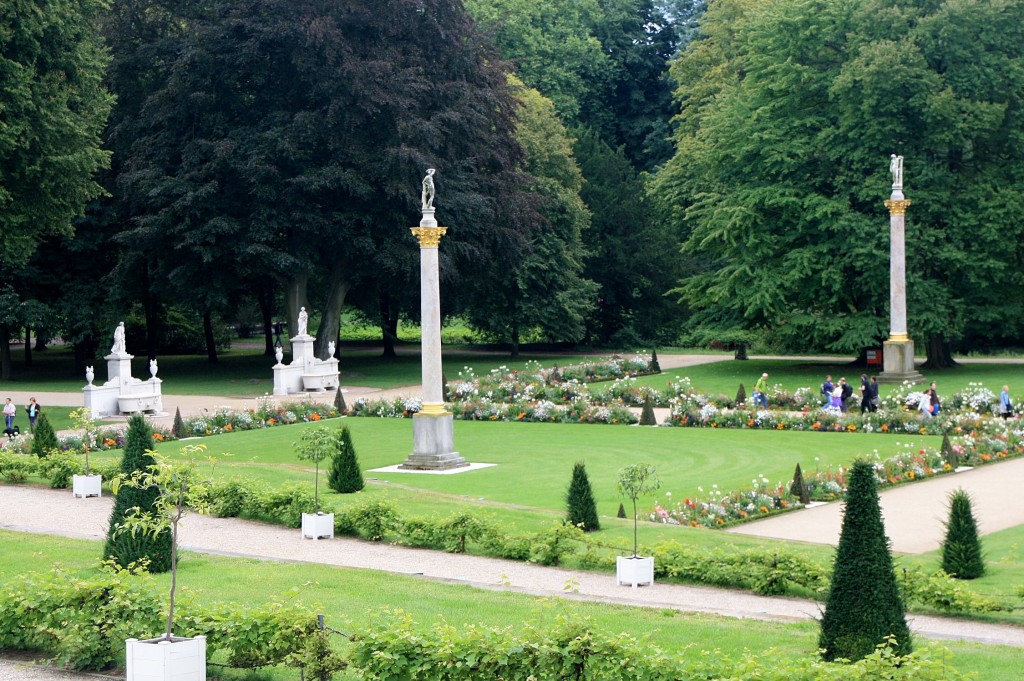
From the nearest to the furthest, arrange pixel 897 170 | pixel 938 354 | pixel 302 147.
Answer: pixel 897 170 < pixel 938 354 < pixel 302 147

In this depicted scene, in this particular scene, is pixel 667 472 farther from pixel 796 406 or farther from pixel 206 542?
pixel 796 406

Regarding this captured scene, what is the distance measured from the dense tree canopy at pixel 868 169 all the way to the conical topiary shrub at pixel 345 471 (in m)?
27.7

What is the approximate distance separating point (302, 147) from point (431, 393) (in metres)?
25.3

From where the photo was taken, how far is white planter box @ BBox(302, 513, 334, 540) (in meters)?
20.6

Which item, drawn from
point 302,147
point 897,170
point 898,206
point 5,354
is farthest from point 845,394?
point 5,354

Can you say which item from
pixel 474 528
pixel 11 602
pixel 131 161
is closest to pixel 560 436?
pixel 474 528

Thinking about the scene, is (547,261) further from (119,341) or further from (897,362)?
(119,341)

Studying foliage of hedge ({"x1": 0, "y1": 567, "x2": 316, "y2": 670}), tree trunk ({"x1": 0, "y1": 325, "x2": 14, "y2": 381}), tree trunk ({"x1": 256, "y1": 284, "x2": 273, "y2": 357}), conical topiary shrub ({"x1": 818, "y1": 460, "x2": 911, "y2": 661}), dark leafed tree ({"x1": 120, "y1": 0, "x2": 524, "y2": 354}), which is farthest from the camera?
tree trunk ({"x1": 256, "y1": 284, "x2": 273, "y2": 357})

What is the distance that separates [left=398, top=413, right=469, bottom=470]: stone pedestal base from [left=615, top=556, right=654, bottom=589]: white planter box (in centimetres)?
1129

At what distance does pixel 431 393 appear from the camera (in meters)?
28.4

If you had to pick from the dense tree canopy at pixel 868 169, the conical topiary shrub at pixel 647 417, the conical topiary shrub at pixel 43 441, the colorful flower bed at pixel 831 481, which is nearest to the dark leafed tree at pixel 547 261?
the dense tree canopy at pixel 868 169

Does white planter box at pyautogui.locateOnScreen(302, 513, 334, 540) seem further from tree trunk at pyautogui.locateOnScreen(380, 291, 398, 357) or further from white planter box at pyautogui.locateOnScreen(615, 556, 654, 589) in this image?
tree trunk at pyautogui.locateOnScreen(380, 291, 398, 357)

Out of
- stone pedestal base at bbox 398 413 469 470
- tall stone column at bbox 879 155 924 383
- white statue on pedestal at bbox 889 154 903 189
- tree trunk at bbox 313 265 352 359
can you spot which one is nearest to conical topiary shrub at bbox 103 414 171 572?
stone pedestal base at bbox 398 413 469 470

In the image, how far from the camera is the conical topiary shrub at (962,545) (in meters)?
16.5
